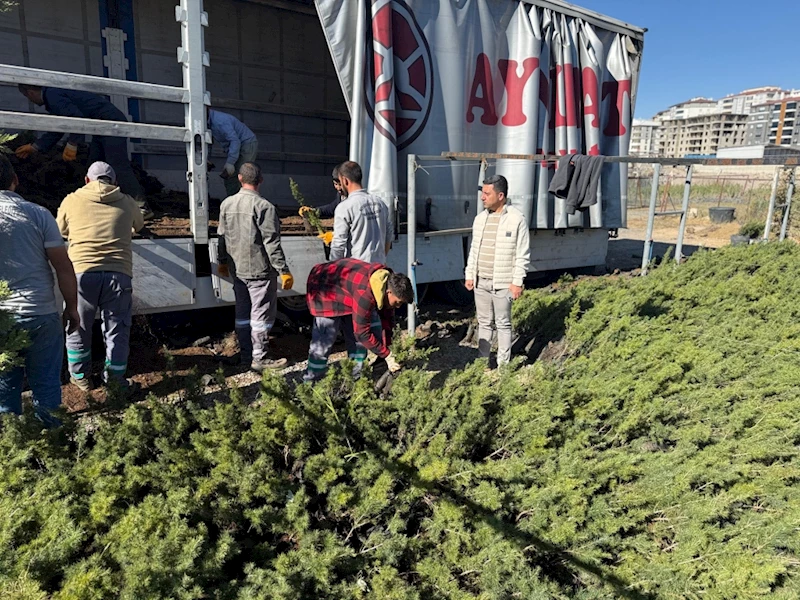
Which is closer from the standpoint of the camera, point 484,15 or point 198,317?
point 198,317

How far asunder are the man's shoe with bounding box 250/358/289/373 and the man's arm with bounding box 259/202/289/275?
754mm

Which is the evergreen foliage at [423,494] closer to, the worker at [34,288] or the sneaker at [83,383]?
the worker at [34,288]

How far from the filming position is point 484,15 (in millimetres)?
5734

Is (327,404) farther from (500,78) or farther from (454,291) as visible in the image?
(500,78)

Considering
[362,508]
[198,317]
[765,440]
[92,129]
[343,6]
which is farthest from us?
[198,317]

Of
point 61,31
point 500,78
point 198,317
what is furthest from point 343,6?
point 61,31

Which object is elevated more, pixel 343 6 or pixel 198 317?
pixel 343 6

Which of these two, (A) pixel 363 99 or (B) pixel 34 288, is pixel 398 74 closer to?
(A) pixel 363 99

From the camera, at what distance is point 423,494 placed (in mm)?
2338

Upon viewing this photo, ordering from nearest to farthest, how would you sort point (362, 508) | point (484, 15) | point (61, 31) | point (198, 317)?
point (362, 508)
point (198, 317)
point (484, 15)
point (61, 31)

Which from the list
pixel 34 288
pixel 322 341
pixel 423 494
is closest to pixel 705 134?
pixel 322 341

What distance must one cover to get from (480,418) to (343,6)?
3927mm

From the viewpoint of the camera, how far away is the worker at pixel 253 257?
401cm

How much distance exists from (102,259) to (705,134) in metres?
115
